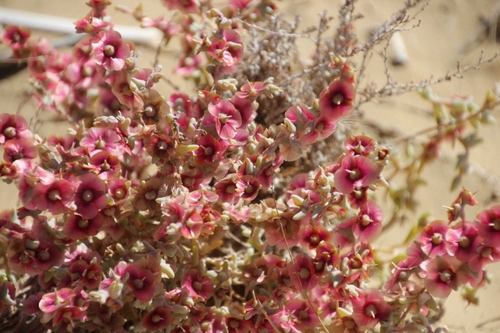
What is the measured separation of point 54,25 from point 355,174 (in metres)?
1.36

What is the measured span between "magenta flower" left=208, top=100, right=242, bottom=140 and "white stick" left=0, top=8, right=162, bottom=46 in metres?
0.99

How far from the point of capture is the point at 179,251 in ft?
3.71

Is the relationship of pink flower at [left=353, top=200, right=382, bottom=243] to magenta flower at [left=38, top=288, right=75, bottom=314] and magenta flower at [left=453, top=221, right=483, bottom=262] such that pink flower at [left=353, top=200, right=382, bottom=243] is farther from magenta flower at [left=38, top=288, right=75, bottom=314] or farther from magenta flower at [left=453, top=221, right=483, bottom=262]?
magenta flower at [left=38, top=288, right=75, bottom=314]

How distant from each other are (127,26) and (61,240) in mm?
1126

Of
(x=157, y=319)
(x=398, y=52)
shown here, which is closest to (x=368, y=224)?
(x=157, y=319)

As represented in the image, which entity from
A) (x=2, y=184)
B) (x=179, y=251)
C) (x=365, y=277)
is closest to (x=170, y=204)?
(x=179, y=251)

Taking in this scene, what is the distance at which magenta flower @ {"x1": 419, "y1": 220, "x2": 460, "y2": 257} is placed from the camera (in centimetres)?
105

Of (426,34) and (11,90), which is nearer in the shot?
(11,90)

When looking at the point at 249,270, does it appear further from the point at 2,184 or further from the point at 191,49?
the point at 2,184

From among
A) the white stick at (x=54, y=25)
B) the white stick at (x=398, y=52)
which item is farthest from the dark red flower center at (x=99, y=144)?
the white stick at (x=398, y=52)

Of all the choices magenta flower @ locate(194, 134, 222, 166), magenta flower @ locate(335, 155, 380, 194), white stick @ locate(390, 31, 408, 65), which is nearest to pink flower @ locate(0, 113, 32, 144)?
magenta flower @ locate(194, 134, 222, 166)

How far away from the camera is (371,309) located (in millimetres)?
1121

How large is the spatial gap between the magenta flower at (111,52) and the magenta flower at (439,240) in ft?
2.06

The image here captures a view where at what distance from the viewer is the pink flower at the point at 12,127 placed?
1.14m
